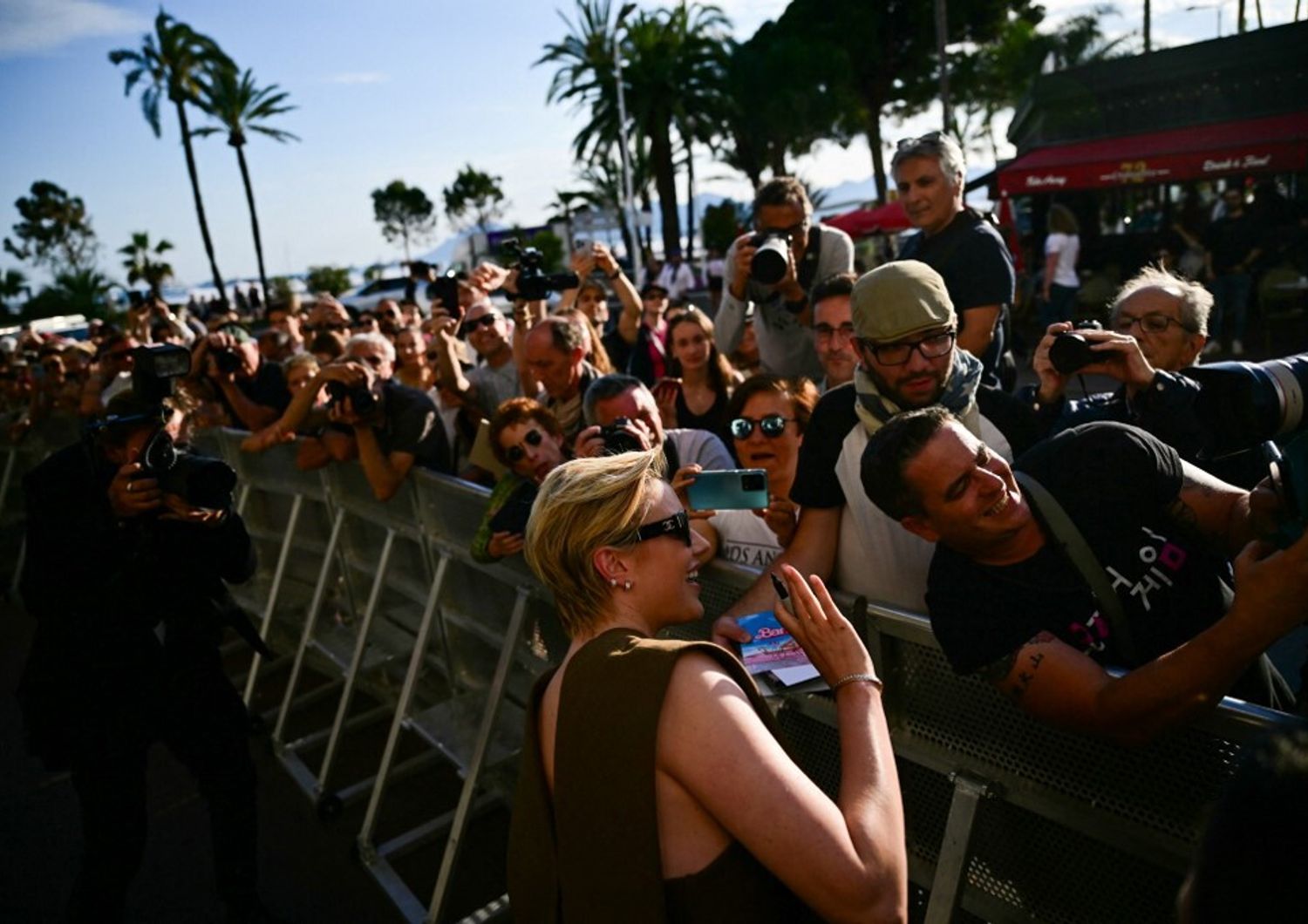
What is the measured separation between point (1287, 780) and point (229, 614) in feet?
12.1

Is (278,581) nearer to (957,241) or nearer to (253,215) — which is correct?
(957,241)

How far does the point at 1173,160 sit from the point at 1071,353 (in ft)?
53.5

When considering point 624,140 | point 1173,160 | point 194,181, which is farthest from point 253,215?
point 1173,160

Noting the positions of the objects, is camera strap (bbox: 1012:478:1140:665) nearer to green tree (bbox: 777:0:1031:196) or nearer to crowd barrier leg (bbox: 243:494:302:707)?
crowd barrier leg (bbox: 243:494:302:707)

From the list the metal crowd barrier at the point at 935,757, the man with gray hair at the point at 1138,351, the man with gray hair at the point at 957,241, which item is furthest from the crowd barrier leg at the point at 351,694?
the man with gray hair at the point at 1138,351

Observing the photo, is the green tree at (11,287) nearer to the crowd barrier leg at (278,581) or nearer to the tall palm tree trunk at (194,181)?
the tall palm tree trunk at (194,181)

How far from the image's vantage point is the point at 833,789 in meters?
2.41

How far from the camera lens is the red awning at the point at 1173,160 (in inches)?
591

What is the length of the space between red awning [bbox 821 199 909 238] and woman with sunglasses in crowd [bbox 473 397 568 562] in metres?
18.6

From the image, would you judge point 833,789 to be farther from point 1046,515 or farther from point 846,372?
point 846,372

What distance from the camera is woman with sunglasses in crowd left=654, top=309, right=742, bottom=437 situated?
466 centimetres

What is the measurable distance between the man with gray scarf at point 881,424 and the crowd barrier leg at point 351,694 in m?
2.53

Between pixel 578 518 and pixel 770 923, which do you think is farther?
pixel 578 518

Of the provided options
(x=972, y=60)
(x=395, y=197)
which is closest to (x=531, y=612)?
(x=972, y=60)
